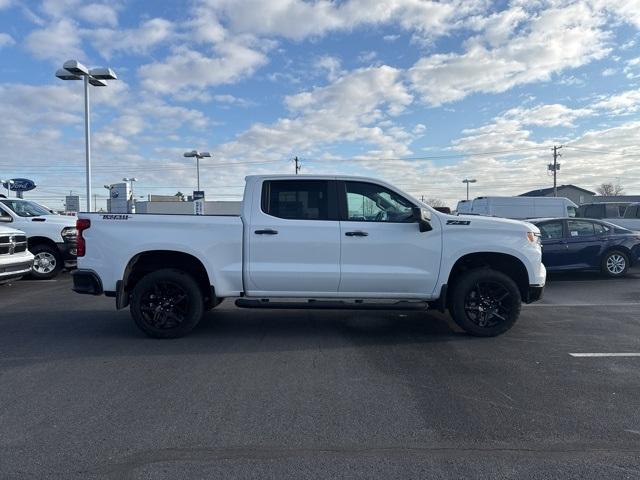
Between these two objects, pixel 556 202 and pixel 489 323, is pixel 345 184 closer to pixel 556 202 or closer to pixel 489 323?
pixel 489 323

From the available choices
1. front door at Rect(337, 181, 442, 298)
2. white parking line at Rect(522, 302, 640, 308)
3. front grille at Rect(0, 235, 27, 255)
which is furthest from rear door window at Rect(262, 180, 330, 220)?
front grille at Rect(0, 235, 27, 255)

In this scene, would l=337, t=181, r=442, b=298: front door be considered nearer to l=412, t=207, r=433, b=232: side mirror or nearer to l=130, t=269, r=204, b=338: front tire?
l=412, t=207, r=433, b=232: side mirror

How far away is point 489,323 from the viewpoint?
6309 mm

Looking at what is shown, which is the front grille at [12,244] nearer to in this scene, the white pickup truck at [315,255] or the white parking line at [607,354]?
the white pickup truck at [315,255]

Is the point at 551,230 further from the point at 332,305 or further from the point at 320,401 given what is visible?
the point at 320,401

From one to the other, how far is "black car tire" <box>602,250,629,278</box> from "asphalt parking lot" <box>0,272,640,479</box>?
17.4 ft

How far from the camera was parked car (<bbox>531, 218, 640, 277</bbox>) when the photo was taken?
37.6 feet

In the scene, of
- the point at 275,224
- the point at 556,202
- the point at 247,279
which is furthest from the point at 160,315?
the point at 556,202

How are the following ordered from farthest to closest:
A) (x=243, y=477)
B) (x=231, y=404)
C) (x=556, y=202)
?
(x=556, y=202)
(x=231, y=404)
(x=243, y=477)

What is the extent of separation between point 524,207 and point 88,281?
23.0 metres

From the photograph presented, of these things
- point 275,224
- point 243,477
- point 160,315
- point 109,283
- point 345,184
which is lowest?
point 243,477

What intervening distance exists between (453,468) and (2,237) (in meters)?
9.45

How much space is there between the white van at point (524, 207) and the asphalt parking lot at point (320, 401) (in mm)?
18388

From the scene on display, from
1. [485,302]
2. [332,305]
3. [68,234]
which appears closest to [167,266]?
[332,305]
